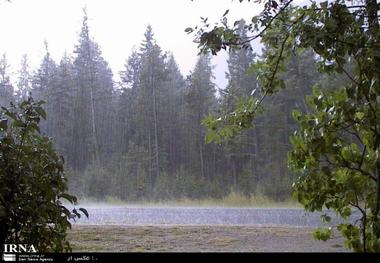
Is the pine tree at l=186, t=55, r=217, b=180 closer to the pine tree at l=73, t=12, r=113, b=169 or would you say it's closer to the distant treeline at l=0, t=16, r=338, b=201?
the distant treeline at l=0, t=16, r=338, b=201

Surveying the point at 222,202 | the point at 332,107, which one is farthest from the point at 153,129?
the point at 332,107

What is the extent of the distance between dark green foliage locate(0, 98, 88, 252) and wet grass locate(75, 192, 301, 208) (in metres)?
1.19

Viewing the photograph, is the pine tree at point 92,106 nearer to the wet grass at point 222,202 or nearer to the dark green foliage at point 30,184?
the wet grass at point 222,202

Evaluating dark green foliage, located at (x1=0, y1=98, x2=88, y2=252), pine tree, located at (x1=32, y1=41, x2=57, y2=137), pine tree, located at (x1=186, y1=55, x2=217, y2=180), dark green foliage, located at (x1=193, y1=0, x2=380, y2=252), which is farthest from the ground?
dark green foliage, located at (x1=193, y1=0, x2=380, y2=252)

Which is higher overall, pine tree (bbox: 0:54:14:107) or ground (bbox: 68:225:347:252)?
pine tree (bbox: 0:54:14:107)

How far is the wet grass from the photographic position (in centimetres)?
277

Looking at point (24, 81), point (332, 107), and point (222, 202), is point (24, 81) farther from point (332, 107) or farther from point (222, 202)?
point (332, 107)

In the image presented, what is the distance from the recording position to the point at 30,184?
4.56 ft

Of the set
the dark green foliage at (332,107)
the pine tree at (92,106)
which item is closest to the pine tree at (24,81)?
the pine tree at (92,106)

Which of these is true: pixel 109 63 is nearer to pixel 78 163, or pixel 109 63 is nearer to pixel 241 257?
pixel 78 163

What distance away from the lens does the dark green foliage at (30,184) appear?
1333 millimetres

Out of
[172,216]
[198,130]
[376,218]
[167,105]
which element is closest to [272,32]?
[376,218]

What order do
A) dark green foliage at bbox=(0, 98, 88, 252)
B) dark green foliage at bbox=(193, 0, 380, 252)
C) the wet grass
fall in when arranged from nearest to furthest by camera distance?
dark green foliage at bbox=(193, 0, 380, 252), dark green foliage at bbox=(0, 98, 88, 252), the wet grass

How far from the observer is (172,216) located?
313cm
